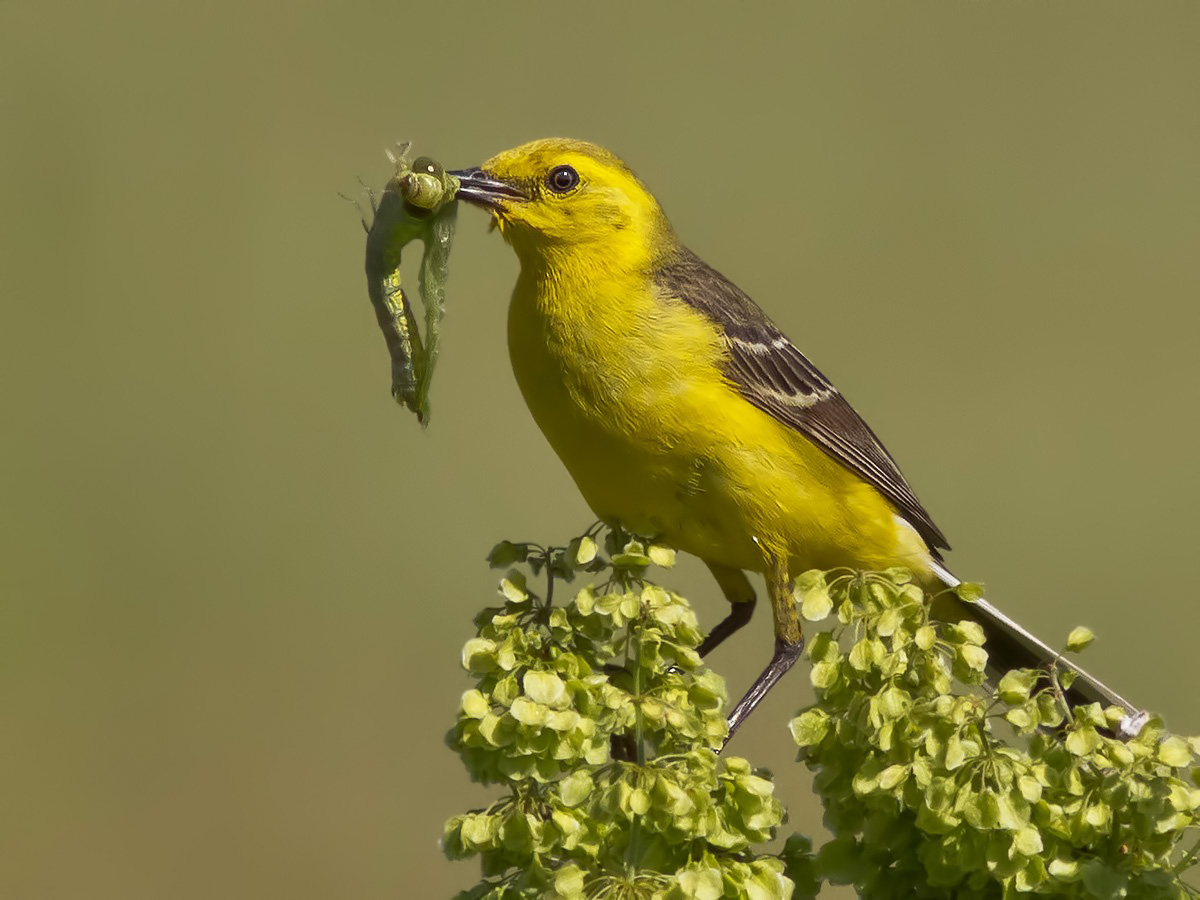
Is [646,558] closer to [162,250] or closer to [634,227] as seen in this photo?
[634,227]

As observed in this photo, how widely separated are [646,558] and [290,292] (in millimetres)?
10028

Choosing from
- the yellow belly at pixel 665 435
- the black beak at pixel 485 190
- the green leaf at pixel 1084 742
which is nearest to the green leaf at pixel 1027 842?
the green leaf at pixel 1084 742

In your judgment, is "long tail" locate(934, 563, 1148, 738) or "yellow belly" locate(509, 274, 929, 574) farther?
"long tail" locate(934, 563, 1148, 738)

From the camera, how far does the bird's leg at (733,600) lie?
5555 millimetres

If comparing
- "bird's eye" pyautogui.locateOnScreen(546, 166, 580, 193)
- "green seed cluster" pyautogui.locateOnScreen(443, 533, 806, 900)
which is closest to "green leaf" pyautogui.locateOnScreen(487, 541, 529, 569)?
"green seed cluster" pyautogui.locateOnScreen(443, 533, 806, 900)

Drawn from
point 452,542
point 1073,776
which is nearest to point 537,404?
point 1073,776

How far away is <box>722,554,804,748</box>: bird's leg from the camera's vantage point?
16.7 feet

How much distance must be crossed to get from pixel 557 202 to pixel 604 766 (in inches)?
94.8

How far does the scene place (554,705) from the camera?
307cm

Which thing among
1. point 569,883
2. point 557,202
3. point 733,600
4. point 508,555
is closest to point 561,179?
point 557,202

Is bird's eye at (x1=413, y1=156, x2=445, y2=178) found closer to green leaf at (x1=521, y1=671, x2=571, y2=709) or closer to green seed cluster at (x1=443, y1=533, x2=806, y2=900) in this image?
green seed cluster at (x1=443, y1=533, x2=806, y2=900)

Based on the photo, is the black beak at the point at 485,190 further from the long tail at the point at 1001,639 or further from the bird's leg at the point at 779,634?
the long tail at the point at 1001,639

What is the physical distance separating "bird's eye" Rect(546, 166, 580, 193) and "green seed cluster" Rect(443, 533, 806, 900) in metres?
2.08

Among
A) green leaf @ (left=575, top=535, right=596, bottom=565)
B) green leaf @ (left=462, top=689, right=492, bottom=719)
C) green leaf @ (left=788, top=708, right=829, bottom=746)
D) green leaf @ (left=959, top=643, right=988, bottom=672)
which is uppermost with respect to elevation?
green leaf @ (left=575, top=535, right=596, bottom=565)
